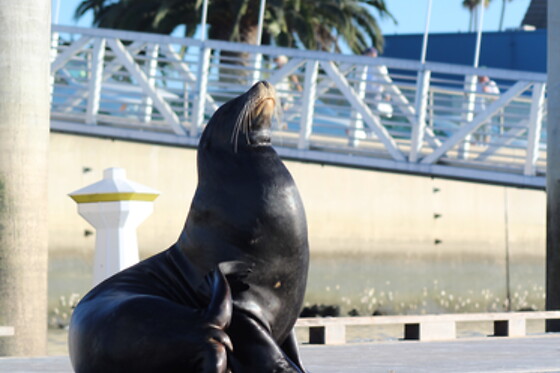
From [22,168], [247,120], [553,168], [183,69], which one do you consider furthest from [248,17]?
[247,120]

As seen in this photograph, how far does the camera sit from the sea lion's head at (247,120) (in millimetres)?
5047

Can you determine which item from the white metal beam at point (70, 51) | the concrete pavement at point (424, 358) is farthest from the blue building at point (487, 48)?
the concrete pavement at point (424, 358)

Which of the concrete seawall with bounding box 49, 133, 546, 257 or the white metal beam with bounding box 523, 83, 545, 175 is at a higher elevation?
the white metal beam with bounding box 523, 83, 545, 175

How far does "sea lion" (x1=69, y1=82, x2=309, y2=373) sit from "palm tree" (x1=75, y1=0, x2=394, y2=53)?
1832 centimetres

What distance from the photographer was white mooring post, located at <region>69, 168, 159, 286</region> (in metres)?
8.72

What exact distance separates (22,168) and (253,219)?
4.33 meters

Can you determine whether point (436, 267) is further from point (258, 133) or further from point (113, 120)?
point (258, 133)

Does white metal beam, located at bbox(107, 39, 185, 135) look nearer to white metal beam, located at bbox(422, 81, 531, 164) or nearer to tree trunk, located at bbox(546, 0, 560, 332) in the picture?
white metal beam, located at bbox(422, 81, 531, 164)

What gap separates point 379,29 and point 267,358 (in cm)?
2214

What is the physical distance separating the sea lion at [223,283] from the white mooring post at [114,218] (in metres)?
3.46

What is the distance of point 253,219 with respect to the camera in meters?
4.93

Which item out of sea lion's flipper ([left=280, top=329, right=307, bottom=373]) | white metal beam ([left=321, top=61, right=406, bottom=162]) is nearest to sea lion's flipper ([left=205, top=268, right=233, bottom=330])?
sea lion's flipper ([left=280, top=329, right=307, bottom=373])

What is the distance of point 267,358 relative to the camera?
470cm

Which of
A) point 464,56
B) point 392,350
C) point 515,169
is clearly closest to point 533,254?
Answer: point 515,169
